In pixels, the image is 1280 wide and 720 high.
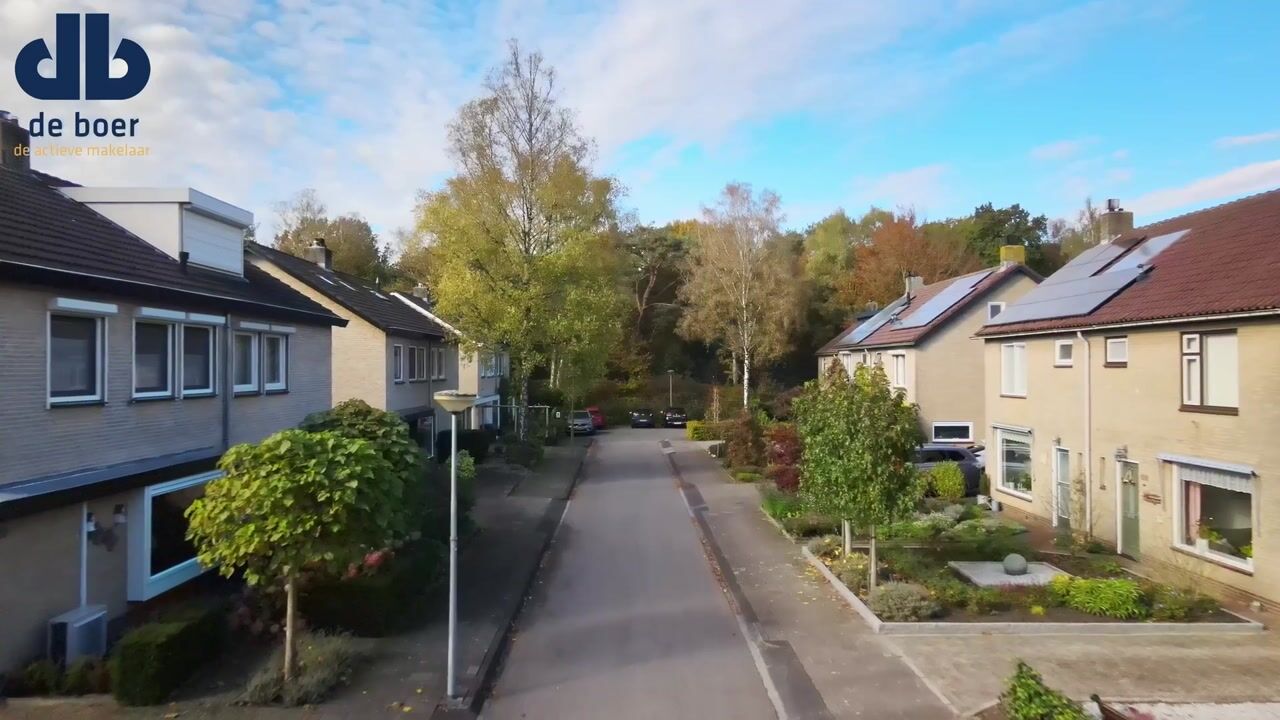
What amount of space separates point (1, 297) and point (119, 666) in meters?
4.22

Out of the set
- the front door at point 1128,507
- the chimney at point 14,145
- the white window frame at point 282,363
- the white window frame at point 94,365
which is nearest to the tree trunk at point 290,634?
the white window frame at point 94,365

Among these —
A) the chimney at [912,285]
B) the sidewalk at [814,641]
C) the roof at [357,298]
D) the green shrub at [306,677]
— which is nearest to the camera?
the green shrub at [306,677]

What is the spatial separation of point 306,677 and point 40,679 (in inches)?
108

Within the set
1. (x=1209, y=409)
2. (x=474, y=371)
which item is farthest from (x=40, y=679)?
(x=474, y=371)

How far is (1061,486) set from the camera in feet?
62.5

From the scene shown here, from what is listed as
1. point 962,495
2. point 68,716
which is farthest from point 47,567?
point 962,495

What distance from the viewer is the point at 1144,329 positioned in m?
15.6

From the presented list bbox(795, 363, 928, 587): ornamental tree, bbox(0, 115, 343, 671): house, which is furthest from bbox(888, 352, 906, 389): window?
bbox(0, 115, 343, 671): house

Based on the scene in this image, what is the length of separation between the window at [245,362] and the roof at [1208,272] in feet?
52.9

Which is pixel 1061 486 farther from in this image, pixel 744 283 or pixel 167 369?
pixel 744 283

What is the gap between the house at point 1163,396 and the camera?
1298cm

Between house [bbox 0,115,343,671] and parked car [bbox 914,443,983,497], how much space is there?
673 inches

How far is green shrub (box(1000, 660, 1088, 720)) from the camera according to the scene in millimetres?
7770

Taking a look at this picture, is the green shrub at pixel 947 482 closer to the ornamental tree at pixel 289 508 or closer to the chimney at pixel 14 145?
the ornamental tree at pixel 289 508
